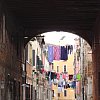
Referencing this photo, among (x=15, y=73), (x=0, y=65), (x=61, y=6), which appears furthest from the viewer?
(x=15, y=73)

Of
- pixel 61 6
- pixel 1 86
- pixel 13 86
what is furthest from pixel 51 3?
pixel 13 86

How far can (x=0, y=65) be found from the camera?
22578mm

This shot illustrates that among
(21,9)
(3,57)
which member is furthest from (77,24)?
(3,57)

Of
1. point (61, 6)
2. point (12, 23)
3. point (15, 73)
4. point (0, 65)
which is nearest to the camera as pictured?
point (0, 65)

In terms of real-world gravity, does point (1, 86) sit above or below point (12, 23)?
below

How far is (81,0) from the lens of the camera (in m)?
22.9

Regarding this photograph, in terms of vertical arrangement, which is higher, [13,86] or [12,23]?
[12,23]

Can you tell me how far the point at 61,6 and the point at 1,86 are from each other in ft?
16.3

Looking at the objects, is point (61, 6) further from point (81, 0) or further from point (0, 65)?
point (0, 65)

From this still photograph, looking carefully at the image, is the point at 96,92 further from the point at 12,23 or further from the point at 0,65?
the point at 0,65

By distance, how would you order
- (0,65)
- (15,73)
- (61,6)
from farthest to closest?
(15,73) → (61,6) → (0,65)

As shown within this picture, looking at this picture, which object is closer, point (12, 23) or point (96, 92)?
point (12, 23)

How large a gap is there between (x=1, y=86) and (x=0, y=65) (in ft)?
3.16

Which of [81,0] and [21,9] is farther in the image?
[21,9]
